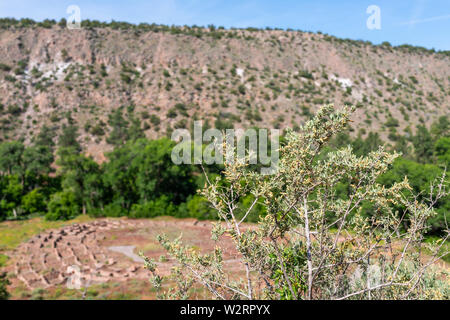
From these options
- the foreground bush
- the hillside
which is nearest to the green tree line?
the hillside

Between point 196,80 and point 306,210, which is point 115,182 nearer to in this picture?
point 196,80

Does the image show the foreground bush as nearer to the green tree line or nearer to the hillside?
the green tree line

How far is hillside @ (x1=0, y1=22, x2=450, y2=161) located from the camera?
158ft

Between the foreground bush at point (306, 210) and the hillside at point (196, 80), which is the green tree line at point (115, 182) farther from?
A: the foreground bush at point (306, 210)

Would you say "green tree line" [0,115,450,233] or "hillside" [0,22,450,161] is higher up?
"hillside" [0,22,450,161]

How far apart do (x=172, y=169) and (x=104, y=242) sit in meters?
10.2

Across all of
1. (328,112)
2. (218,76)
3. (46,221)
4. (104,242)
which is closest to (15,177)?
(46,221)

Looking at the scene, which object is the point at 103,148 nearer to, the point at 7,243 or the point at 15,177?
the point at 15,177

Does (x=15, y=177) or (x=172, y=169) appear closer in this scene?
(x=172, y=169)

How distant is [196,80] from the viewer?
55.8 meters

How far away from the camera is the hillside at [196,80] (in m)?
48.1

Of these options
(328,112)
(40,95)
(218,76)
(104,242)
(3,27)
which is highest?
(3,27)
